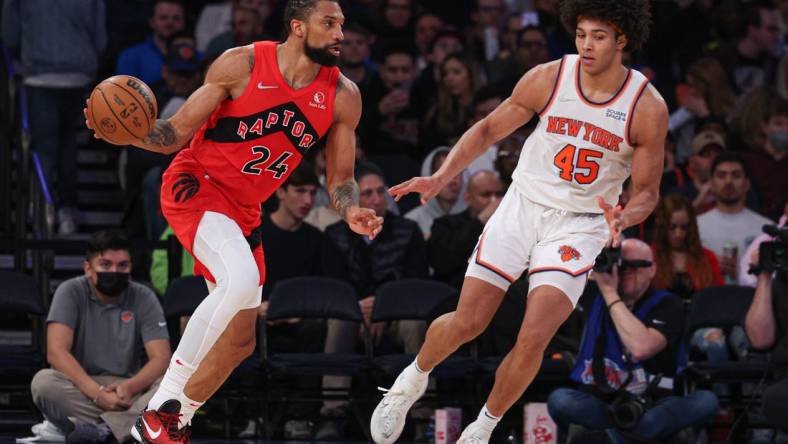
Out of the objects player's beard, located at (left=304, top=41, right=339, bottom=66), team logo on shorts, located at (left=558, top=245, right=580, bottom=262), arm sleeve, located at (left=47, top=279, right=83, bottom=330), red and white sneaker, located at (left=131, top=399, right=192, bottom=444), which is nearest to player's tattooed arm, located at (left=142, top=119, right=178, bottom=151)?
player's beard, located at (left=304, top=41, right=339, bottom=66)

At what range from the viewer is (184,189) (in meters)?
7.01

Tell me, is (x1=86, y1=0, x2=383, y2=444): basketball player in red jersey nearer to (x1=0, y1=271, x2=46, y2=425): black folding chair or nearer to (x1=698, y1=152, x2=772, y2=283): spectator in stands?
(x1=0, y1=271, x2=46, y2=425): black folding chair

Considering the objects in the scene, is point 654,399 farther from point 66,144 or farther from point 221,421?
point 66,144

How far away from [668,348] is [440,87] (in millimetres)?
4075

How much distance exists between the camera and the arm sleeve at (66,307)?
905cm

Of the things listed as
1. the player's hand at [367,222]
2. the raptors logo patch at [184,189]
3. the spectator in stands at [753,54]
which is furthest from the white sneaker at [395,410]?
the spectator in stands at [753,54]

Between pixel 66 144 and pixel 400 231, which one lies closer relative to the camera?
pixel 400 231

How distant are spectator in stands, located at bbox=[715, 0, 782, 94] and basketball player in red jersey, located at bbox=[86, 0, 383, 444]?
6.92 meters

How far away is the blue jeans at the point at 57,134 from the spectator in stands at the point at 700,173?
5.00m

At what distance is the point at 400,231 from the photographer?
1027 cm

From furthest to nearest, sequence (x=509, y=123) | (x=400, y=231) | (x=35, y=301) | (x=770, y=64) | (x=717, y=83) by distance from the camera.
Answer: (x=770, y=64) → (x=717, y=83) → (x=400, y=231) → (x=35, y=301) → (x=509, y=123)

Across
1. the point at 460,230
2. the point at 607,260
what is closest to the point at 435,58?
the point at 460,230

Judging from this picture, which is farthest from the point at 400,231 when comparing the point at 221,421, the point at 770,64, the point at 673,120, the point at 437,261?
the point at 770,64

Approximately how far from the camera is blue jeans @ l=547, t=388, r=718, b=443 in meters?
8.56
